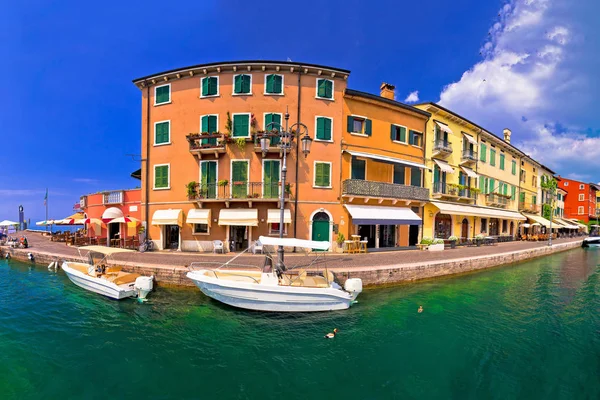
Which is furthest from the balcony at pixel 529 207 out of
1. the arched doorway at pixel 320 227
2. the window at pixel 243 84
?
the window at pixel 243 84

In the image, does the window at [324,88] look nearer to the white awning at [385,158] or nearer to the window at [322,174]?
the white awning at [385,158]

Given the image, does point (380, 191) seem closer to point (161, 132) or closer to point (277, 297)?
point (277, 297)

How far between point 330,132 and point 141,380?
668 inches

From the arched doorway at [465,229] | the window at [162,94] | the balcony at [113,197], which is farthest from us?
the arched doorway at [465,229]

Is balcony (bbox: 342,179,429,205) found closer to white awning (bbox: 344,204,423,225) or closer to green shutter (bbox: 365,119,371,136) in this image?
white awning (bbox: 344,204,423,225)

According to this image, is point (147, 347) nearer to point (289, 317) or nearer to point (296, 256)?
point (289, 317)

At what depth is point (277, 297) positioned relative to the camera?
9.91 m

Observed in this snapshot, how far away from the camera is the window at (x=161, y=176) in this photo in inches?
766

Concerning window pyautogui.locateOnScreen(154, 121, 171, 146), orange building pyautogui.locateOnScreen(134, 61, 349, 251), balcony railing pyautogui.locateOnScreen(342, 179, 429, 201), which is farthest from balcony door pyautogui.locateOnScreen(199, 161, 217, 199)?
balcony railing pyautogui.locateOnScreen(342, 179, 429, 201)

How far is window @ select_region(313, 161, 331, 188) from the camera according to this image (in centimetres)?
1880

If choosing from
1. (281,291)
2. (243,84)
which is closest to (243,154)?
(243,84)

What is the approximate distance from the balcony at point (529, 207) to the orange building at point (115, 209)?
48210 millimetres

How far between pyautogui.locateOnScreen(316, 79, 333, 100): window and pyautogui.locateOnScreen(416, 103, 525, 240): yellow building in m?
10.5

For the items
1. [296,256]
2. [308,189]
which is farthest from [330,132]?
[296,256]
